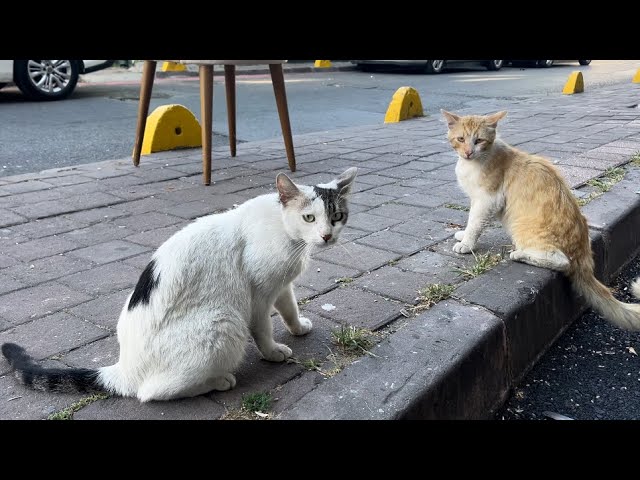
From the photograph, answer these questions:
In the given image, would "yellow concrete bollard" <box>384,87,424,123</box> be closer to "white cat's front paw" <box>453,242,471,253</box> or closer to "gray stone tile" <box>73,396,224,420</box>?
"white cat's front paw" <box>453,242,471,253</box>

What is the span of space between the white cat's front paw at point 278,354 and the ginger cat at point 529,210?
53.2 inches

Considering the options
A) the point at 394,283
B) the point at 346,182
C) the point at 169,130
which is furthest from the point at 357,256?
the point at 169,130

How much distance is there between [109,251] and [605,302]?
8.47 ft

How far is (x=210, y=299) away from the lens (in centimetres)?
182

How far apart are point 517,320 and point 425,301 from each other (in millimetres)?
387

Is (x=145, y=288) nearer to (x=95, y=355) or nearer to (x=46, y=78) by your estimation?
(x=95, y=355)

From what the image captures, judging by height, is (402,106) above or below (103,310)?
above

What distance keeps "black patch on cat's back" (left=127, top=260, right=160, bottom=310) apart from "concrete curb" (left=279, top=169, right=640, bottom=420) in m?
0.58

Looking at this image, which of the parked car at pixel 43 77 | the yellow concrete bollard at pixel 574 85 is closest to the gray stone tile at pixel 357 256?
the parked car at pixel 43 77
